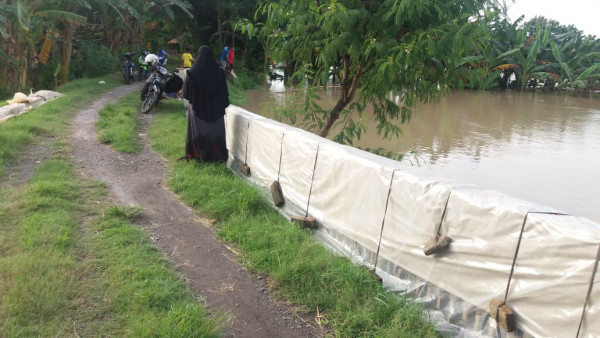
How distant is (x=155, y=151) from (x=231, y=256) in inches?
153

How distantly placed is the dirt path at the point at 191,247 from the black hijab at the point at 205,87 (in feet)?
3.24

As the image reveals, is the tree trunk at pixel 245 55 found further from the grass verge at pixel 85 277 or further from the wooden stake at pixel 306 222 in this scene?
the wooden stake at pixel 306 222

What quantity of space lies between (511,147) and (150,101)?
8.73 metres

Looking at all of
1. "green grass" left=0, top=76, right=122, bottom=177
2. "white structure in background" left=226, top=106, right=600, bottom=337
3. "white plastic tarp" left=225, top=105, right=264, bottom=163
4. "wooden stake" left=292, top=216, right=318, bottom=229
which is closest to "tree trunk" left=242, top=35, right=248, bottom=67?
"green grass" left=0, top=76, right=122, bottom=177

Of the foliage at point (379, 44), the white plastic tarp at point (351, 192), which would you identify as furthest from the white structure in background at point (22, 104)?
the white plastic tarp at point (351, 192)

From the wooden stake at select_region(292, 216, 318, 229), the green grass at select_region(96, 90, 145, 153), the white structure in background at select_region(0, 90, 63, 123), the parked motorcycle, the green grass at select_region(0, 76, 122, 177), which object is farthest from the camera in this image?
the parked motorcycle

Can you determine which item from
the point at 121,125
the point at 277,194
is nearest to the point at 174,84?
the point at 121,125

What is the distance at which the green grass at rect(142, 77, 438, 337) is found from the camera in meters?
3.03

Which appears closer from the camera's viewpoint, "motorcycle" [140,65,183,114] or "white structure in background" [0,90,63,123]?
"white structure in background" [0,90,63,123]

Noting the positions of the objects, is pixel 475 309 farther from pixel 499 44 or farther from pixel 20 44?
pixel 499 44

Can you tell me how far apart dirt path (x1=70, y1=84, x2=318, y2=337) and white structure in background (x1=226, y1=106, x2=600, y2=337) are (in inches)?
33.1

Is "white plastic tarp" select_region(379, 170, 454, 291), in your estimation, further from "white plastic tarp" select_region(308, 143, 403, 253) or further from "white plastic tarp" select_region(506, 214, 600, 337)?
"white plastic tarp" select_region(506, 214, 600, 337)

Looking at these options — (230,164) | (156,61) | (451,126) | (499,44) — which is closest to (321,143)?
(230,164)

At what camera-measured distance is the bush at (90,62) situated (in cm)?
1897
